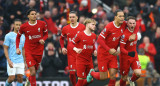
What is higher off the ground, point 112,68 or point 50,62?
point 50,62

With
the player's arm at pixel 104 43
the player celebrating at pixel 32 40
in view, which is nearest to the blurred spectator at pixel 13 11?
the player celebrating at pixel 32 40

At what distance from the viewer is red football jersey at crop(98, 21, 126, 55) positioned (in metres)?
→ 12.3

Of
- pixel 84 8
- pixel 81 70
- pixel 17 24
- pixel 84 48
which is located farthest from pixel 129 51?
pixel 84 8

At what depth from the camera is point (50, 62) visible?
16297 mm

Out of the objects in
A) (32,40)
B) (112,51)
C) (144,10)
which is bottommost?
(112,51)

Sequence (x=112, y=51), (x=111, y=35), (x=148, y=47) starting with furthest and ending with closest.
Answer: (x=148, y=47)
(x=111, y=35)
(x=112, y=51)

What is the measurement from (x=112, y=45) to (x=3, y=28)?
19.5 feet

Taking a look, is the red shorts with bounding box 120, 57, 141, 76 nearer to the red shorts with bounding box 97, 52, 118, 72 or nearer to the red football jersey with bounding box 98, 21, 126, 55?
the red shorts with bounding box 97, 52, 118, 72

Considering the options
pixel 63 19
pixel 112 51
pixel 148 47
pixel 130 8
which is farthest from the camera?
pixel 130 8

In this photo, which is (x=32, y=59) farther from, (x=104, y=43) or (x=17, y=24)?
(x=104, y=43)

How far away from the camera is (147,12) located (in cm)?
1925

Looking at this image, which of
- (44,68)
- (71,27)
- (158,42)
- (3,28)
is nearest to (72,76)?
(71,27)

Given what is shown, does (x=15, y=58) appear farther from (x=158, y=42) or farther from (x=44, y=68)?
(x=158, y=42)

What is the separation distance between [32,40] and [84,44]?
1808 millimetres
